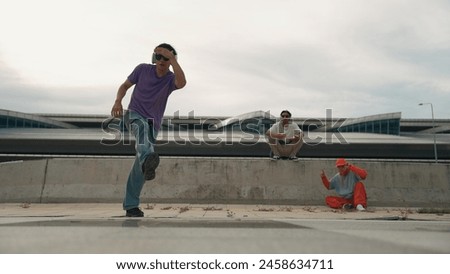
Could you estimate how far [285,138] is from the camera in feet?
25.7

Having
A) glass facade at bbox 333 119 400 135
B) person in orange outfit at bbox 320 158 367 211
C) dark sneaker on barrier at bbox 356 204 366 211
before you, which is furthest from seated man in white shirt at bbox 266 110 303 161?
glass facade at bbox 333 119 400 135

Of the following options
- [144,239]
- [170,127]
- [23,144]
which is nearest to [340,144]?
[170,127]

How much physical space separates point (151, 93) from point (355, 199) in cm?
429

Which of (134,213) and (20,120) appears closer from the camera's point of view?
(134,213)

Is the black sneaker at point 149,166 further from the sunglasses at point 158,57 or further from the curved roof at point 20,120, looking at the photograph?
the curved roof at point 20,120

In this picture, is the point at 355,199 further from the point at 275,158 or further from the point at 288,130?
the point at 288,130

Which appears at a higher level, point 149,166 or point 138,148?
point 138,148

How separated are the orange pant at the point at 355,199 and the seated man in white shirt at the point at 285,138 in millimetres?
1489

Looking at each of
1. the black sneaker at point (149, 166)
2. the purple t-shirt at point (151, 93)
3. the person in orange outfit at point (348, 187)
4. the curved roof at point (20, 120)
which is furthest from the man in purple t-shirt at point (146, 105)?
the curved roof at point (20, 120)

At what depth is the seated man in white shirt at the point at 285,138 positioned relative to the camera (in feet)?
25.7

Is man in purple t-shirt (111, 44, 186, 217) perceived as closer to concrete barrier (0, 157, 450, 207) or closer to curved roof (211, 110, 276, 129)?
concrete barrier (0, 157, 450, 207)

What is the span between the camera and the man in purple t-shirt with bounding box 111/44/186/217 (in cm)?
431

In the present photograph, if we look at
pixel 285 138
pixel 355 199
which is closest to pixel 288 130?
pixel 285 138
